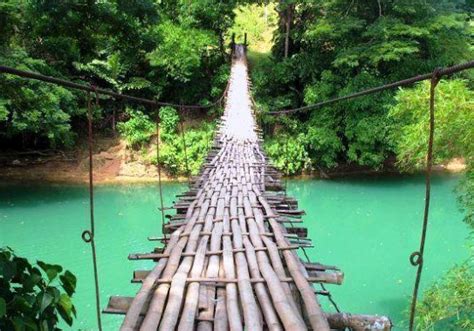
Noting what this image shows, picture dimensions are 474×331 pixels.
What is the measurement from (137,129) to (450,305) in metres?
6.20

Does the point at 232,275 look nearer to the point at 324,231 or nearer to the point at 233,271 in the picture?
the point at 233,271

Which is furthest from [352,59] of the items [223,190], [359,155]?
[223,190]

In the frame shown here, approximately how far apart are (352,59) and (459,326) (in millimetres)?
4718

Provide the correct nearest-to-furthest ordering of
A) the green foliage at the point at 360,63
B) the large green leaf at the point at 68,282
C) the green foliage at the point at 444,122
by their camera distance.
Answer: the large green leaf at the point at 68,282 < the green foliage at the point at 444,122 < the green foliage at the point at 360,63

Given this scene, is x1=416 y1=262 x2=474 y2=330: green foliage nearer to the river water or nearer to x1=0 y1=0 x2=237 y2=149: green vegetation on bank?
the river water

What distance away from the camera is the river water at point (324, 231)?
4.09m

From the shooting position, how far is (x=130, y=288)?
404 centimetres

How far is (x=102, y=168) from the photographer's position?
795cm

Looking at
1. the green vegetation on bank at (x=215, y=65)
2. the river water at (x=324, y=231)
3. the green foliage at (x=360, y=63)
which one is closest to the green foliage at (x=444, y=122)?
the river water at (x=324, y=231)

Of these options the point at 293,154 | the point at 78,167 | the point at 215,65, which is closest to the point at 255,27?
the point at 215,65

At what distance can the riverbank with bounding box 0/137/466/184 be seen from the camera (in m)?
7.62

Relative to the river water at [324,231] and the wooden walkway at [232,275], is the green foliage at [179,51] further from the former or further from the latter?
the wooden walkway at [232,275]

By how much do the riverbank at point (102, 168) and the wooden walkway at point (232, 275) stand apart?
566 cm

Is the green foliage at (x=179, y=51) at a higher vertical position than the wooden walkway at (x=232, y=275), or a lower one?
higher
